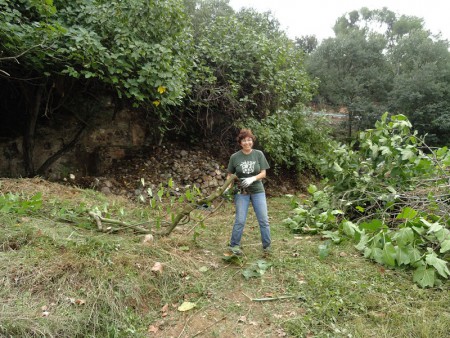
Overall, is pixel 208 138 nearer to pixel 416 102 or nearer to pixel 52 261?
pixel 52 261

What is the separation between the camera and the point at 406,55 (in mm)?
20656

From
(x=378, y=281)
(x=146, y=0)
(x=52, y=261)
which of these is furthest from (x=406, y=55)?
(x=52, y=261)

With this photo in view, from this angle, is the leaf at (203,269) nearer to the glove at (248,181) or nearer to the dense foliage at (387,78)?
the glove at (248,181)

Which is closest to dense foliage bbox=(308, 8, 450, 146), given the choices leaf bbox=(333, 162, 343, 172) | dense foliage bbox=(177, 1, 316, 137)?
dense foliage bbox=(177, 1, 316, 137)

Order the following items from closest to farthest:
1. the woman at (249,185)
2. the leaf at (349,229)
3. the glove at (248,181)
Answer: the leaf at (349,229) → the glove at (248,181) → the woman at (249,185)

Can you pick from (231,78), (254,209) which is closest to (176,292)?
(254,209)

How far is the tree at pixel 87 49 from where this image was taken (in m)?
4.32

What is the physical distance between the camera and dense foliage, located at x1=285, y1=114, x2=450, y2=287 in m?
2.79

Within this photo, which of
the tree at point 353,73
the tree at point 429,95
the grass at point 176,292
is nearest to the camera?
the grass at point 176,292

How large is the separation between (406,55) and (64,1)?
21.9m

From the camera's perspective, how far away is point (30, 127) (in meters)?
5.82

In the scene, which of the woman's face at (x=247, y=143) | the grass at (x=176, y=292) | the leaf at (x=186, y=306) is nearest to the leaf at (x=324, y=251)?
the grass at (x=176, y=292)

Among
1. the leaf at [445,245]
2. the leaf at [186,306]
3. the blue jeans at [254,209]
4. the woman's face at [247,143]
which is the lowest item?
the leaf at [186,306]

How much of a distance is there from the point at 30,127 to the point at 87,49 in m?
2.38
